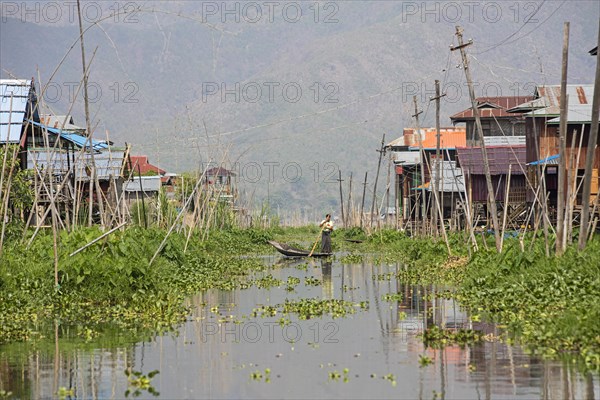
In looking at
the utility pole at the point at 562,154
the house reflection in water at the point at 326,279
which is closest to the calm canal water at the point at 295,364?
Result: the utility pole at the point at 562,154

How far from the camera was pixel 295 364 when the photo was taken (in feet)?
41.1

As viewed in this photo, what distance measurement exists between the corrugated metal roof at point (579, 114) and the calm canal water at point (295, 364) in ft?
67.8

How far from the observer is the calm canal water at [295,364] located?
35.0ft

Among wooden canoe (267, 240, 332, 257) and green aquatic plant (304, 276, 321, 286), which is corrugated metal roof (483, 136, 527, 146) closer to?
wooden canoe (267, 240, 332, 257)

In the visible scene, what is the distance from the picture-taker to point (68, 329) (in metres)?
15.5

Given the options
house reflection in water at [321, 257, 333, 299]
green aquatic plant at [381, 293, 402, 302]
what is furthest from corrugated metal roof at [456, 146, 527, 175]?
green aquatic plant at [381, 293, 402, 302]

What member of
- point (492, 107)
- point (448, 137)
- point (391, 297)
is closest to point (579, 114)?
point (391, 297)

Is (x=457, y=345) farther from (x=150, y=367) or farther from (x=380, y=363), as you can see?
(x=150, y=367)

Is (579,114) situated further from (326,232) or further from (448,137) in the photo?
(448,137)

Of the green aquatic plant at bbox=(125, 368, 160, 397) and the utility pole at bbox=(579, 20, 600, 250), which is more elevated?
the utility pole at bbox=(579, 20, 600, 250)

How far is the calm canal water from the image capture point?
10.7 metres

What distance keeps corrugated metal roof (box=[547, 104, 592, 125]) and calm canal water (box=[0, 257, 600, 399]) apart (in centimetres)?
2067

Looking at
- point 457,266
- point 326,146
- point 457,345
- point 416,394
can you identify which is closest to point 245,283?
point 457,266

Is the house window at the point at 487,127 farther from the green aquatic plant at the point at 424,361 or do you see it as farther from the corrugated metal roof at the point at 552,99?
the green aquatic plant at the point at 424,361
